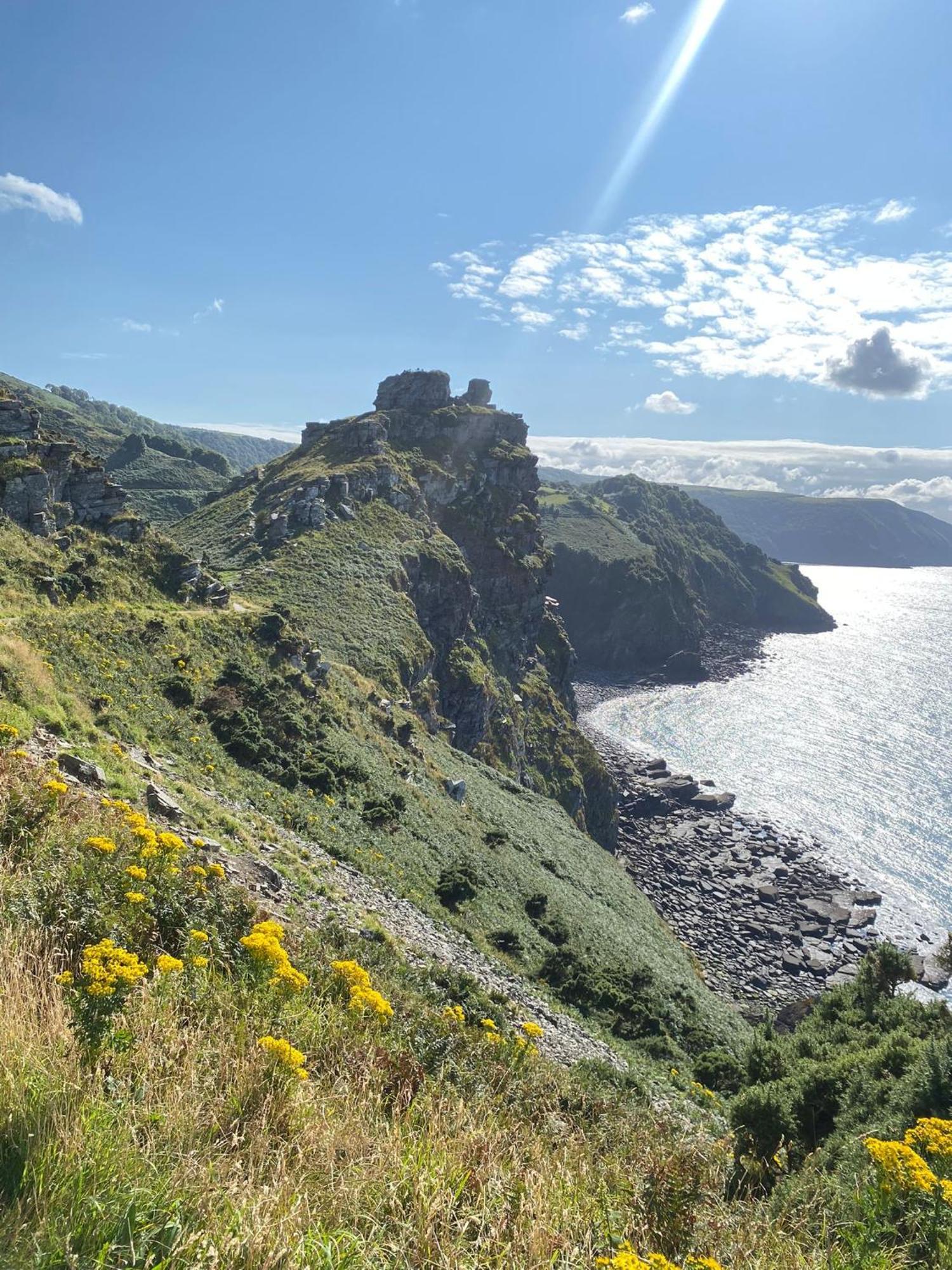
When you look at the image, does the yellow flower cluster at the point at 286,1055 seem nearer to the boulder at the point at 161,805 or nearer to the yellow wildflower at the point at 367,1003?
the yellow wildflower at the point at 367,1003

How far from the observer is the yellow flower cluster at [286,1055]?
4801mm

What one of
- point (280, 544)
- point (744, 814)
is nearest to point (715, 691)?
point (744, 814)

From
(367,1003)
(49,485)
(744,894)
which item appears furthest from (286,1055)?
(744,894)

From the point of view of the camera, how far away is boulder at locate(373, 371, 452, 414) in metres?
127

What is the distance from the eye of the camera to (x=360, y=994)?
6.79 meters

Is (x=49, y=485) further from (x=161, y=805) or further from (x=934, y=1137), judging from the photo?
(x=934, y=1137)

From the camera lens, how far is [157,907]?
728 centimetres

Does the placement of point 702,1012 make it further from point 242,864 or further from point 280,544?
point 280,544

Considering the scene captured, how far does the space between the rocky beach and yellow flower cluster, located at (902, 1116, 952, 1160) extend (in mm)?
45814

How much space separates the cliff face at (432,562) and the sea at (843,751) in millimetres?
24715

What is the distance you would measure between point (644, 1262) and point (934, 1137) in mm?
3245

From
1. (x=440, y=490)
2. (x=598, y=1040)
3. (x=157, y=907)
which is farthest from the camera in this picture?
(x=440, y=490)

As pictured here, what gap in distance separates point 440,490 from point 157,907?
346 feet

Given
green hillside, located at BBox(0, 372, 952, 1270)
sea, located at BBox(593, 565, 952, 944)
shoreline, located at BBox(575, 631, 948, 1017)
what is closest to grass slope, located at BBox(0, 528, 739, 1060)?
green hillside, located at BBox(0, 372, 952, 1270)
